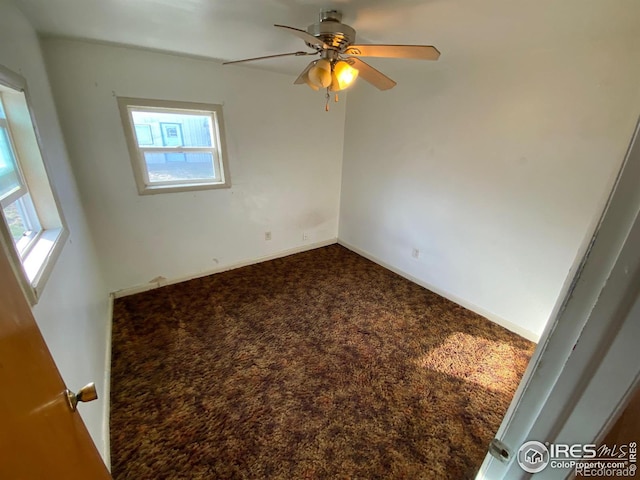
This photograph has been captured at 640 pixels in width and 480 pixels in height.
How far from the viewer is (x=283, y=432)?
1.55m

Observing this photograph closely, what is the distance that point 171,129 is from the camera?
104 inches

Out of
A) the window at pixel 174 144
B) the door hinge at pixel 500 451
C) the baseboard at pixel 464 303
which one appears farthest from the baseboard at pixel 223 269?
the door hinge at pixel 500 451

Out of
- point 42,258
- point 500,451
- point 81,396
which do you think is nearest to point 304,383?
point 81,396

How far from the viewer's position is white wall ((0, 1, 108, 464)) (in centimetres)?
115

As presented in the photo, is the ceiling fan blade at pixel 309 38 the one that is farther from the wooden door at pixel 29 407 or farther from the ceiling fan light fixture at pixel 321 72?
the wooden door at pixel 29 407

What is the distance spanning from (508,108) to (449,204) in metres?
0.90

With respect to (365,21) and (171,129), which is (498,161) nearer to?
(365,21)

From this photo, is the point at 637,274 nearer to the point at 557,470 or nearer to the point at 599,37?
the point at 557,470

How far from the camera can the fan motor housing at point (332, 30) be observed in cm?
145

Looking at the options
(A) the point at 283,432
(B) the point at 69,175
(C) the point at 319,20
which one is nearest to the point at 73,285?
(B) the point at 69,175

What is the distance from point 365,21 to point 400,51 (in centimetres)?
35

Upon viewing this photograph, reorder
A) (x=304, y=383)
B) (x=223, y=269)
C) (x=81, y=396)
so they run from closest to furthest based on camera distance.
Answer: (x=81, y=396)
(x=304, y=383)
(x=223, y=269)

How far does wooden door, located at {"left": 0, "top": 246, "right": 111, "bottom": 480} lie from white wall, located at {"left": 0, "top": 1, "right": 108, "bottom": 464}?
461 mm

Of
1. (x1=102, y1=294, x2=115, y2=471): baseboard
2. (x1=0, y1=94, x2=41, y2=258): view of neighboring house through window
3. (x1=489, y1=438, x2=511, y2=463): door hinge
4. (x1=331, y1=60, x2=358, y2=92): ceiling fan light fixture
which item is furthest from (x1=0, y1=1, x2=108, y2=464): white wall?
(x1=331, y1=60, x2=358, y2=92): ceiling fan light fixture
